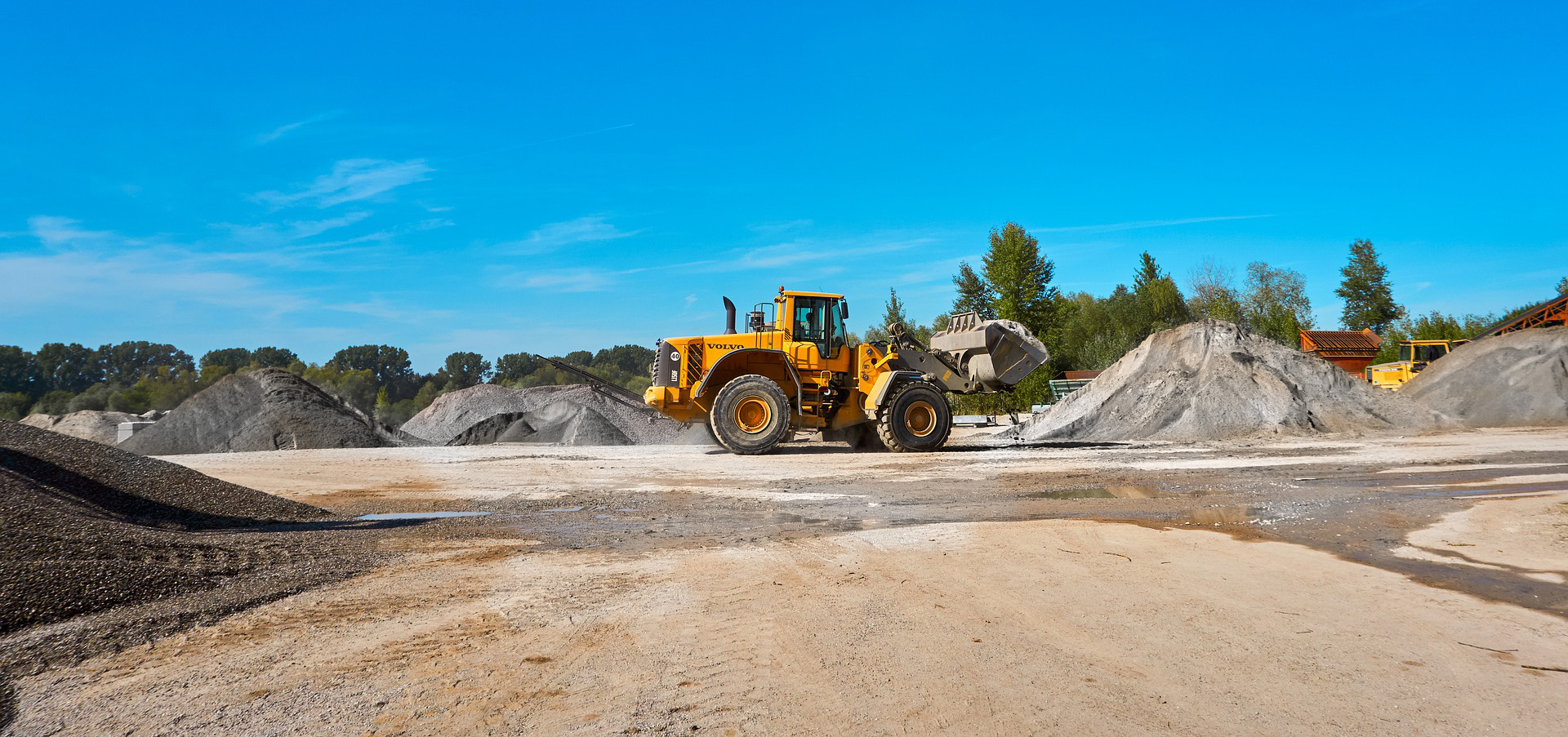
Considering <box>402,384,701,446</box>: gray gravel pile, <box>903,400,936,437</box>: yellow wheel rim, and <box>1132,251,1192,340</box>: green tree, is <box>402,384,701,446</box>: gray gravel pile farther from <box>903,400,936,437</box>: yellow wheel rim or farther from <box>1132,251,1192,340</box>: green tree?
<box>1132,251,1192,340</box>: green tree

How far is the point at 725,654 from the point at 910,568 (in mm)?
2017

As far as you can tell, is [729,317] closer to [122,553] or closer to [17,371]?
[122,553]

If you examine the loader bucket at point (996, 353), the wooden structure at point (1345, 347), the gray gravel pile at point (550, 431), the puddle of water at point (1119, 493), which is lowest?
the puddle of water at point (1119, 493)

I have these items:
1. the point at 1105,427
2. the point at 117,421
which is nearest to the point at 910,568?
the point at 1105,427

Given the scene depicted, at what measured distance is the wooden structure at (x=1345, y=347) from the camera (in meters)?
42.1

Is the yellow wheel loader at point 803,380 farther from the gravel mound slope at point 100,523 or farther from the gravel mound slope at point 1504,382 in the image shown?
the gravel mound slope at point 1504,382

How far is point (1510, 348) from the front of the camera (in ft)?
75.3

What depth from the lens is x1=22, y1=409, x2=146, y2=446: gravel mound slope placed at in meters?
26.9

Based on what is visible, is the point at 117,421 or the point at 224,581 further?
the point at 117,421

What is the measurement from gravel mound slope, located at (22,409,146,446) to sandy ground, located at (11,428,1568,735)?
2626 centimetres

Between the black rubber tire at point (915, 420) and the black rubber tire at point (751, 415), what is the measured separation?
6.16 feet

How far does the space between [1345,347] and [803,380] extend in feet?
124

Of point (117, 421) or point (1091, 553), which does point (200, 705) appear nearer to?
point (1091, 553)

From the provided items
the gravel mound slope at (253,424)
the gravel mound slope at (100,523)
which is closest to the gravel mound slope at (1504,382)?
the gravel mound slope at (100,523)
